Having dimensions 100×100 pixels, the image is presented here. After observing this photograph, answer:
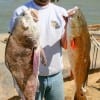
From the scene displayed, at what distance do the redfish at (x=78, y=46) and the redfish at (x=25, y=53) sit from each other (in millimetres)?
331

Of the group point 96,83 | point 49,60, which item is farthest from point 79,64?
point 96,83

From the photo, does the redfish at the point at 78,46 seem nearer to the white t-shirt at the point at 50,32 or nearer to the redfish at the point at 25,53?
the white t-shirt at the point at 50,32

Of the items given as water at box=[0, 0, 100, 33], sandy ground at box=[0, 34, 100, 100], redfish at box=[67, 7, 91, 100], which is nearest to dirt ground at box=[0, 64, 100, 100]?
sandy ground at box=[0, 34, 100, 100]

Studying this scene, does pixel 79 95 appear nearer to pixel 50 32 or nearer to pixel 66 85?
pixel 50 32

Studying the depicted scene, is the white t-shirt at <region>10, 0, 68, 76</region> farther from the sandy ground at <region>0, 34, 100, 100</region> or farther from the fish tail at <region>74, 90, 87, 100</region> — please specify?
the sandy ground at <region>0, 34, 100, 100</region>

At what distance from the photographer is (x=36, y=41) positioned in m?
3.48

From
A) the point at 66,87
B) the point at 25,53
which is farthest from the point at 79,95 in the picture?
the point at 66,87

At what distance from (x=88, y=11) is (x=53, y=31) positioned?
1824cm

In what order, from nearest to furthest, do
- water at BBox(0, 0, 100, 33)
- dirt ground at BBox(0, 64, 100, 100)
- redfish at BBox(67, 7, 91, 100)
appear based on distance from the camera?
redfish at BBox(67, 7, 91, 100) < dirt ground at BBox(0, 64, 100, 100) < water at BBox(0, 0, 100, 33)

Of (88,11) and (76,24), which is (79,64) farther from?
(88,11)

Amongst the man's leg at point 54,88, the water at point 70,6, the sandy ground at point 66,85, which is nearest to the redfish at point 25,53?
the man's leg at point 54,88

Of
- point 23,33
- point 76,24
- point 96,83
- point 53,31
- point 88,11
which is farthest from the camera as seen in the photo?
point 88,11

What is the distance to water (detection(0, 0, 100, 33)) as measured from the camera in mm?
19328

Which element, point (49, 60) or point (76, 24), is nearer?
point (76, 24)
